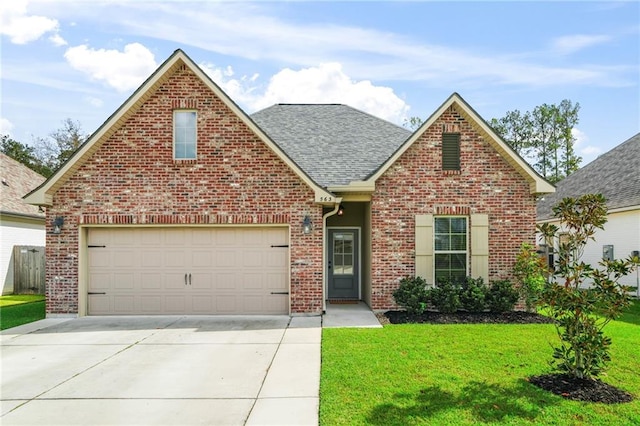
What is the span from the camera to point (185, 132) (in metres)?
11.0

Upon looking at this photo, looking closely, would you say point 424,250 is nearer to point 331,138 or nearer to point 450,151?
point 450,151

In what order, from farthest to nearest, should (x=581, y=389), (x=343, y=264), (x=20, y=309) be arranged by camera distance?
1. (x=343, y=264)
2. (x=20, y=309)
3. (x=581, y=389)

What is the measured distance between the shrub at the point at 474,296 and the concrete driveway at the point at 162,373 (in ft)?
12.0

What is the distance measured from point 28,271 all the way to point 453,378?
1639 cm

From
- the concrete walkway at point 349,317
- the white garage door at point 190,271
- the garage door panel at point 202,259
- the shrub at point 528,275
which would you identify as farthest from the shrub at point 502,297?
the garage door panel at point 202,259

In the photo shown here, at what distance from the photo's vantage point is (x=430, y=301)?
35.6ft

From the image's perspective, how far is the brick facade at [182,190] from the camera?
10.9m

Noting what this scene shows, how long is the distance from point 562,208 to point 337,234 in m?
7.87

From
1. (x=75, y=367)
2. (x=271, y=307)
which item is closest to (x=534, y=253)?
(x=271, y=307)

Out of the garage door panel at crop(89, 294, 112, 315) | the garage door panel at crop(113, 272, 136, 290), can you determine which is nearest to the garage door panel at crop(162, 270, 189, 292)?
the garage door panel at crop(113, 272, 136, 290)

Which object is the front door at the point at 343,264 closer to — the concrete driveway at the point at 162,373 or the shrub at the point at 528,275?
the concrete driveway at the point at 162,373

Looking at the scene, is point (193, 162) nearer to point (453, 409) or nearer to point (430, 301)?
point (430, 301)

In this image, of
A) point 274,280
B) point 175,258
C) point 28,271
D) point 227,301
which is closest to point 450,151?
point 274,280

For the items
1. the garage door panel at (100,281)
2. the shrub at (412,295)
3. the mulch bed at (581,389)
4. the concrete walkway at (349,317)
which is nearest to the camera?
the mulch bed at (581,389)
